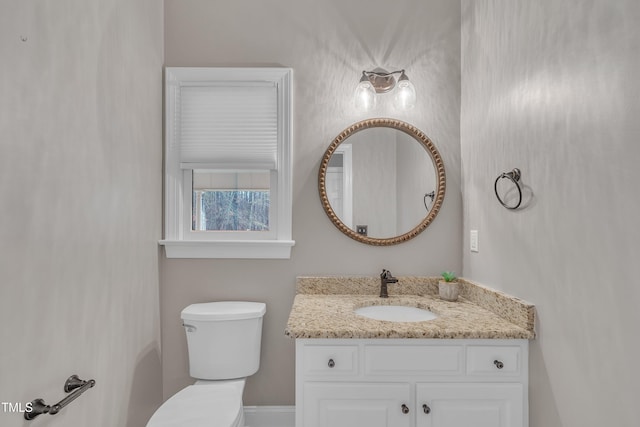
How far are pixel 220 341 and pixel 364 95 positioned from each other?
5.03 ft

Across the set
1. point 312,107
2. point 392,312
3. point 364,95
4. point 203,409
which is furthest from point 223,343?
point 364,95

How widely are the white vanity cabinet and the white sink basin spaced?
43cm

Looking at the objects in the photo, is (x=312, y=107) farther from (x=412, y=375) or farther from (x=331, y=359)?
(x=412, y=375)

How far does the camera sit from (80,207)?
1367 millimetres

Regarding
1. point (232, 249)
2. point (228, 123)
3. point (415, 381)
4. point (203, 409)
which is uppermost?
point (228, 123)

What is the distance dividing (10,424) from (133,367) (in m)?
0.77

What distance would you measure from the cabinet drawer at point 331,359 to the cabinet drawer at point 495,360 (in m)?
0.47

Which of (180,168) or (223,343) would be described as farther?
(180,168)

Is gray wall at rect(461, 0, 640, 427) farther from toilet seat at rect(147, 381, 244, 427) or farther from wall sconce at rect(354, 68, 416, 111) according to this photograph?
toilet seat at rect(147, 381, 244, 427)

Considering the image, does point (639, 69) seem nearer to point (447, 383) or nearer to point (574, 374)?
point (574, 374)

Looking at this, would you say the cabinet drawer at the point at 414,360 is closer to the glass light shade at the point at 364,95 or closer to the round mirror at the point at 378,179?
the round mirror at the point at 378,179

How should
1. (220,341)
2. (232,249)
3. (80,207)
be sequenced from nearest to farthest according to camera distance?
(80,207) → (220,341) → (232,249)

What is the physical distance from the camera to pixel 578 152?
1.19 m

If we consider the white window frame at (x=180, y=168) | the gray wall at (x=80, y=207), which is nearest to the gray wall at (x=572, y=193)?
the white window frame at (x=180, y=168)
